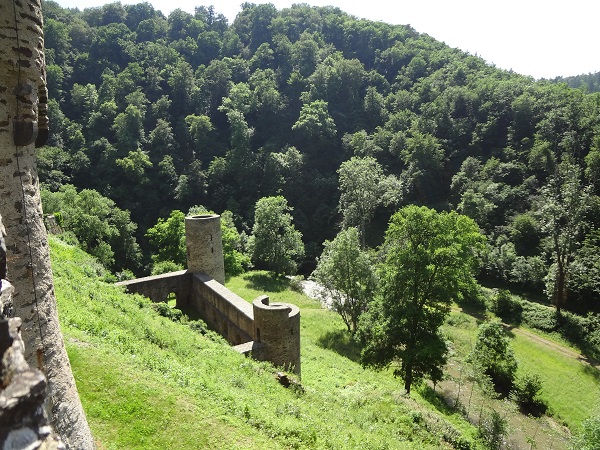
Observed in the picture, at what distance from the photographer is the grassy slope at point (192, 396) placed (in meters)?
8.12

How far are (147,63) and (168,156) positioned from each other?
2656 centimetres

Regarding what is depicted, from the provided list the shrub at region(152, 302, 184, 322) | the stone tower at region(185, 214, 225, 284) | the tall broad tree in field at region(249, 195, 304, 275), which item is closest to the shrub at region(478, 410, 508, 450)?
the shrub at region(152, 302, 184, 322)

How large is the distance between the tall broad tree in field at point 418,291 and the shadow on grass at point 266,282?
14.4m

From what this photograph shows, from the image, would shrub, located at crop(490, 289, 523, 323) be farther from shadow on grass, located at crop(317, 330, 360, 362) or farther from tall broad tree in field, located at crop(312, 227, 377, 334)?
shadow on grass, located at crop(317, 330, 360, 362)

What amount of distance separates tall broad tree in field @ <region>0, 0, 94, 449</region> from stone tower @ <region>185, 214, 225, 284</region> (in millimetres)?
15042

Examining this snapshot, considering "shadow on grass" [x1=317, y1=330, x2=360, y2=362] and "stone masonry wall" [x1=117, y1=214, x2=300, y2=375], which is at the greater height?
"stone masonry wall" [x1=117, y1=214, x2=300, y2=375]

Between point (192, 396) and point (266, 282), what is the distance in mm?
24206

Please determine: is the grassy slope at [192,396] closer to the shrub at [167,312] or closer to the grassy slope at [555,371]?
the shrub at [167,312]

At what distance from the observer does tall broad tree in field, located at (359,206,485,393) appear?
16.8 meters

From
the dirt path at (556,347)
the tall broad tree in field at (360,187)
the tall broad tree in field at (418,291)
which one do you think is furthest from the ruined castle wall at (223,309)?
the tall broad tree in field at (360,187)

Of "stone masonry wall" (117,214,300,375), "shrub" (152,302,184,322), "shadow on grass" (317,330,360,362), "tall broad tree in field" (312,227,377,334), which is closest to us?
"stone masonry wall" (117,214,300,375)

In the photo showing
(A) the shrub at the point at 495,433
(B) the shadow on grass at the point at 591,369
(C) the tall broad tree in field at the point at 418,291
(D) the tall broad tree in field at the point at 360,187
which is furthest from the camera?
(D) the tall broad tree in field at the point at 360,187

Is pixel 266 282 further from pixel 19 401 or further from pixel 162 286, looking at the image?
pixel 19 401

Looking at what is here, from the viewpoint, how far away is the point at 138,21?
3300 inches
